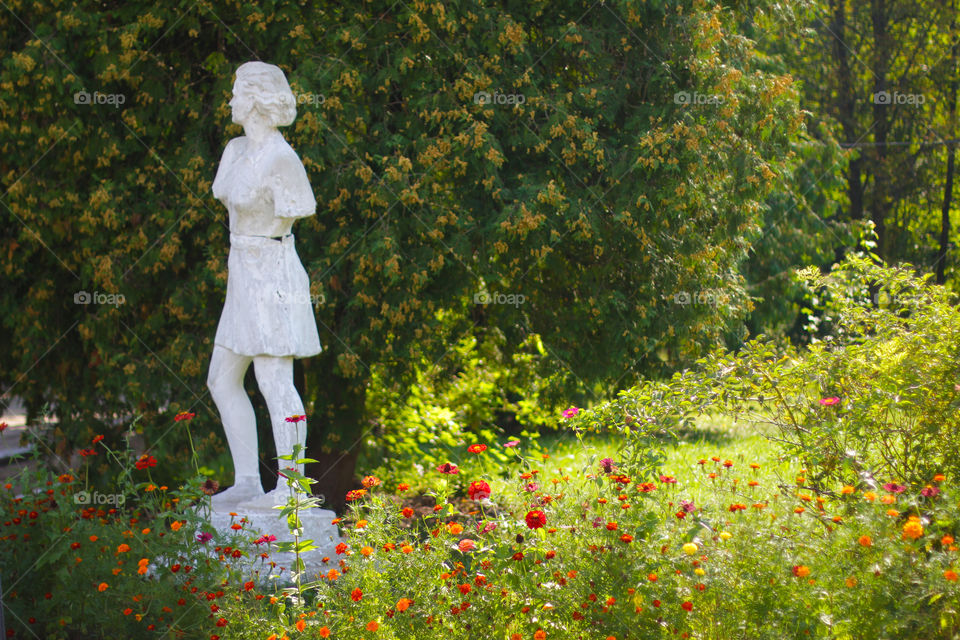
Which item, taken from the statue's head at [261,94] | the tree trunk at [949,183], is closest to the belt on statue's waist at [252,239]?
the statue's head at [261,94]

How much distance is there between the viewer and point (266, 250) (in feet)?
16.0

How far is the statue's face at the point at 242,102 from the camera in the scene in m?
4.84

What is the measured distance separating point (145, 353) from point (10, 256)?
4.21 feet

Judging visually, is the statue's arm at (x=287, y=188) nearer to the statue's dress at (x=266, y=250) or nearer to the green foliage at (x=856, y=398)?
the statue's dress at (x=266, y=250)

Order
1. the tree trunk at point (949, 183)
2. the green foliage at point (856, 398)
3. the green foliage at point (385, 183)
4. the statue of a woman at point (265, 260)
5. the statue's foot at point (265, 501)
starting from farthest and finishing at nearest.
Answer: the tree trunk at point (949, 183) → the green foliage at point (385, 183) → the statue of a woman at point (265, 260) → the statue's foot at point (265, 501) → the green foliage at point (856, 398)

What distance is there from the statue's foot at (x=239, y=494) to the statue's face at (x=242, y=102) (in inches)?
74.0

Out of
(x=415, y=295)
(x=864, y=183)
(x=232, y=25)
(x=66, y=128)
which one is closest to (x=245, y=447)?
(x=415, y=295)

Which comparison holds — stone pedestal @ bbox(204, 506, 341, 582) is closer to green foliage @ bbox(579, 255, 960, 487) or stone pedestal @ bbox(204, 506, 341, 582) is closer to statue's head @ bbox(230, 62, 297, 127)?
green foliage @ bbox(579, 255, 960, 487)

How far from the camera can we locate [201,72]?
8148 mm

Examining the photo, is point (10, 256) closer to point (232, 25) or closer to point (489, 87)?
point (232, 25)

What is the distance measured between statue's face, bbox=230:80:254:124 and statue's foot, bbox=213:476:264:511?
6.16 feet

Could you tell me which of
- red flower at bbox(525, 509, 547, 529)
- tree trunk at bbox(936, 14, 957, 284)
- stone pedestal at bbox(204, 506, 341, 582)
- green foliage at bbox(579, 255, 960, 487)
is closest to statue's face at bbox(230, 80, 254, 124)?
stone pedestal at bbox(204, 506, 341, 582)

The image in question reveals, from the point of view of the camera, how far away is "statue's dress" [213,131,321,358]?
481cm

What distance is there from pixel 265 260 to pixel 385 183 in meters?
2.18
